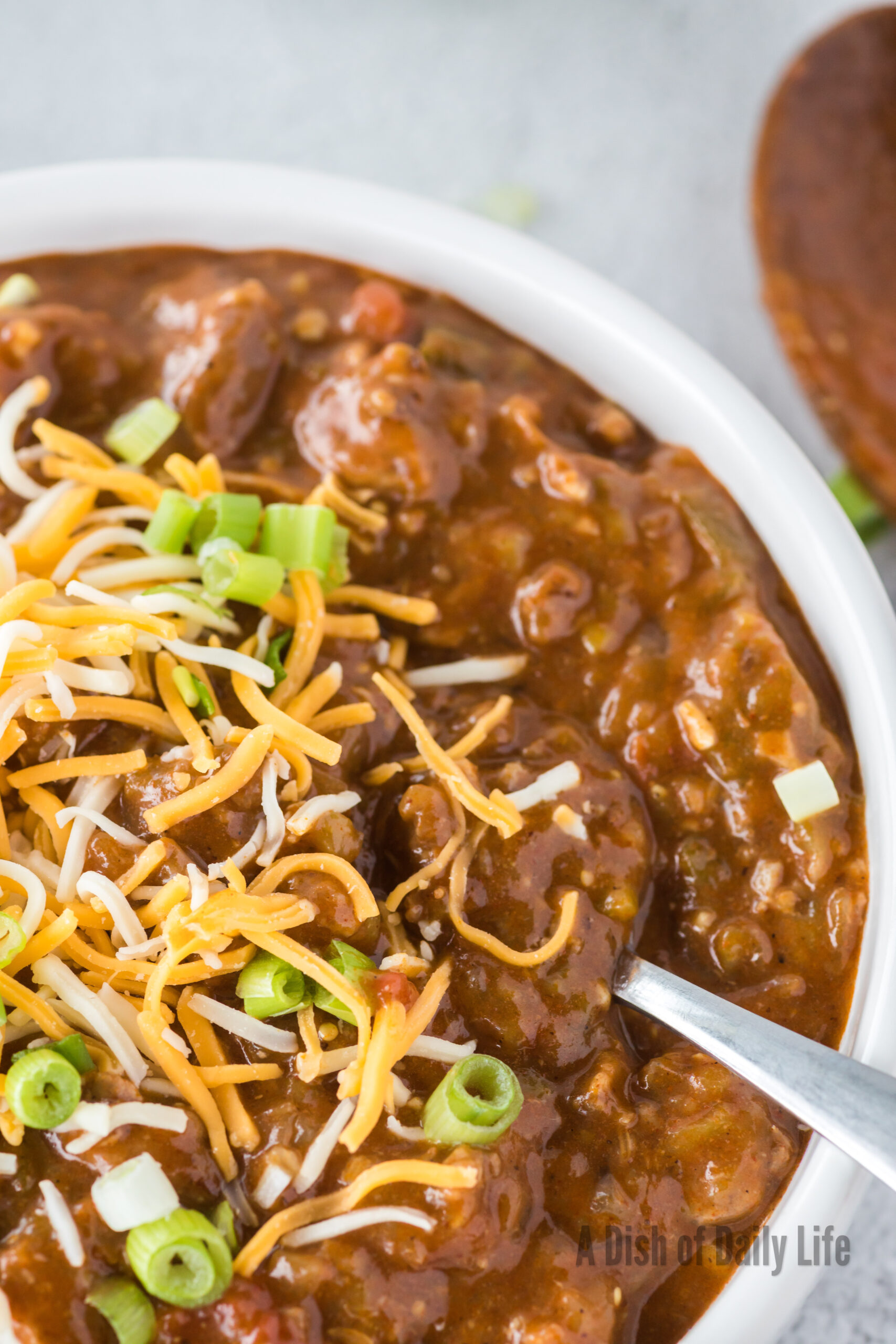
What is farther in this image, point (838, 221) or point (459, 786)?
point (838, 221)

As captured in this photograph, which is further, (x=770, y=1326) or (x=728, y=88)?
(x=728, y=88)

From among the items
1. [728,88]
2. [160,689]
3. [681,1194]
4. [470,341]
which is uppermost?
[728,88]

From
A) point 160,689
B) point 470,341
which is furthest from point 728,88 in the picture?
point 160,689

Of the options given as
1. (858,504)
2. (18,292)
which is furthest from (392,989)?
(858,504)

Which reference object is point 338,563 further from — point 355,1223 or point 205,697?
point 355,1223

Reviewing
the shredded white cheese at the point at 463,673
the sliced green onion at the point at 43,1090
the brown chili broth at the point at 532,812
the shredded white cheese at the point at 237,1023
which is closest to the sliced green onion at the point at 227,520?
the brown chili broth at the point at 532,812

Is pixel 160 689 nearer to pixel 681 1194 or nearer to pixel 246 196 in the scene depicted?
pixel 246 196

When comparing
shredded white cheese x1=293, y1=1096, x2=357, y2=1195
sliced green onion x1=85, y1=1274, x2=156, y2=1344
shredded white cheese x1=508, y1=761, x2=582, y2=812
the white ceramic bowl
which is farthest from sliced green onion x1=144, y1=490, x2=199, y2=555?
sliced green onion x1=85, y1=1274, x2=156, y2=1344
